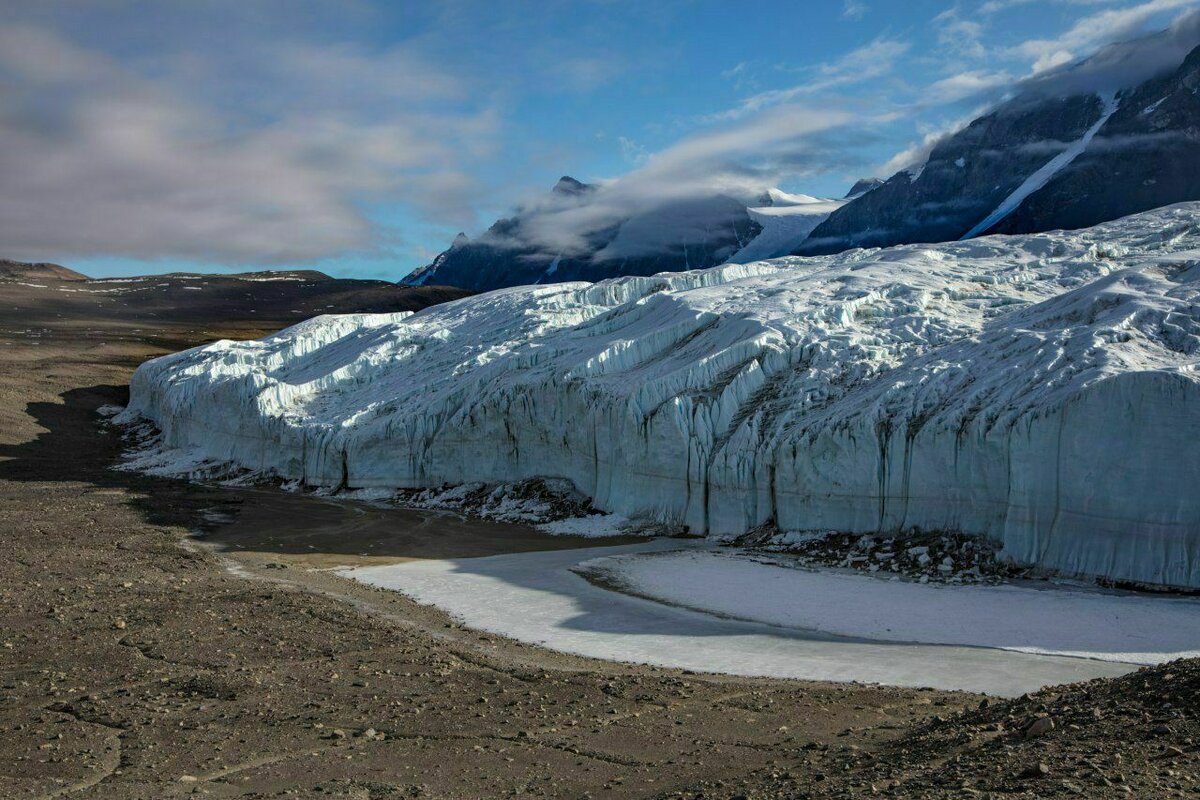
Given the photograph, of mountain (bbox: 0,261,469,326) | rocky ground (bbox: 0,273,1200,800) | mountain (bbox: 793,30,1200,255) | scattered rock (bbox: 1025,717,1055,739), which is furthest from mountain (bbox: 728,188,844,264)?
scattered rock (bbox: 1025,717,1055,739)

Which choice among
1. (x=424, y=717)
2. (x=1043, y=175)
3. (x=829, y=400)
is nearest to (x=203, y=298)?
(x=1043, y=175)

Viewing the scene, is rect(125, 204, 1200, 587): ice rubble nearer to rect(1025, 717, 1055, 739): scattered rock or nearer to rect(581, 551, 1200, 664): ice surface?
rect(581, 551, 1200, 664): ice surface

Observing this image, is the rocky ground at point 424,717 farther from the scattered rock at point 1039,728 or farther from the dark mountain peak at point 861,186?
the dark mountain peak at point 861,186

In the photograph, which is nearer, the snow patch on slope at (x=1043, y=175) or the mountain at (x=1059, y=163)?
the mountain at (x=1059, y=163)

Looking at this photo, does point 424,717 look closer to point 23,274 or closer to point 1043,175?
point 1043,175

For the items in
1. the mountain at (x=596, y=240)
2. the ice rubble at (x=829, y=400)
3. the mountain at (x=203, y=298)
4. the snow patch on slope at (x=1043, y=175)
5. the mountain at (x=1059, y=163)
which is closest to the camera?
the ice rubble at (x=829, y=400)

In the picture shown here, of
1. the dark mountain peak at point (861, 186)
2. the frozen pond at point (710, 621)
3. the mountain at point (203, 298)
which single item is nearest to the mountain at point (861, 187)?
the dark mountain peak at point (861, 186)
